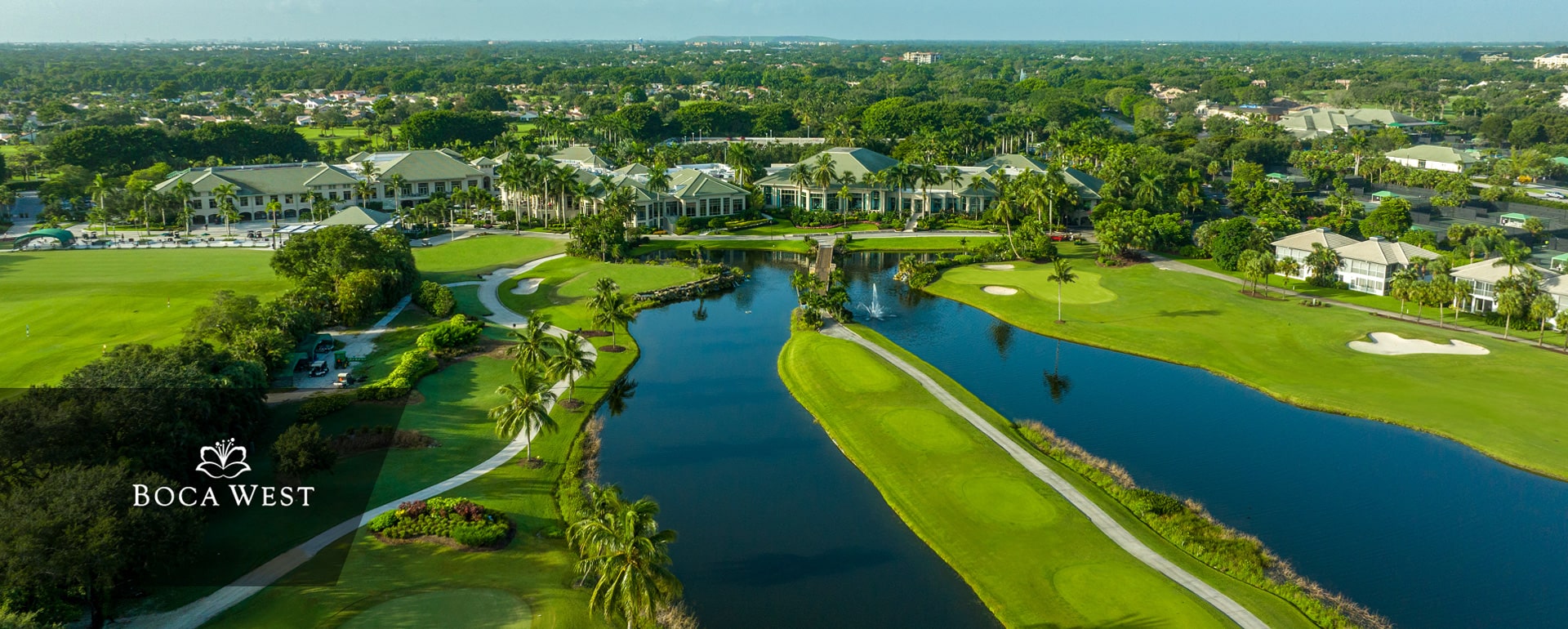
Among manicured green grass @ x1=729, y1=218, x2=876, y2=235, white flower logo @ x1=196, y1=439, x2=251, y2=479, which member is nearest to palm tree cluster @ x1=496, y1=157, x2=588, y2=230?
manicured green grass @ x1=729, y1=218, x2=876, y2=235

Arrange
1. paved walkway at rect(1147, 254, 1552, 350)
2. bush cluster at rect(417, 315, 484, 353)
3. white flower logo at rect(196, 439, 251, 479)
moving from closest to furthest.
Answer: white flower logo at rect(196, 439, 251, 479) → bush cluster at rect(417, 315, 484, 353) → paved walkway at rect(1147, 254, 1552, 350)

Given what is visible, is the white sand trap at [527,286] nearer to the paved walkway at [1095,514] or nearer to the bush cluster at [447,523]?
the paved walkway at [1095,514]

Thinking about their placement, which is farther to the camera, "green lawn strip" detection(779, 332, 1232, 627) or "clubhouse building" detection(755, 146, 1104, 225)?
"clubhouse building" detection(755, 146, 1104, 225)

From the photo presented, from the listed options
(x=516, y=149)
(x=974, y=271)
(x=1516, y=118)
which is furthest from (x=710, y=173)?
(x=1516, y=118)

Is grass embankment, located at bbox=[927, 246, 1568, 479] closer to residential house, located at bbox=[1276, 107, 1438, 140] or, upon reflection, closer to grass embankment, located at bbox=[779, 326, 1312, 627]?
grass embankment, located at bbox=[779, 326, 1312, 627]

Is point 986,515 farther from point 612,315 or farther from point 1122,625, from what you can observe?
point 612,315

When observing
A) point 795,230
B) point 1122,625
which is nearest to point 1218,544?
point 1122,625

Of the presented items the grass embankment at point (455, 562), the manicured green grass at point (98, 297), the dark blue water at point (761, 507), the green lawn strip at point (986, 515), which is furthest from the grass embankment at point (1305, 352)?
the manicured green grass at point (98, 297)
